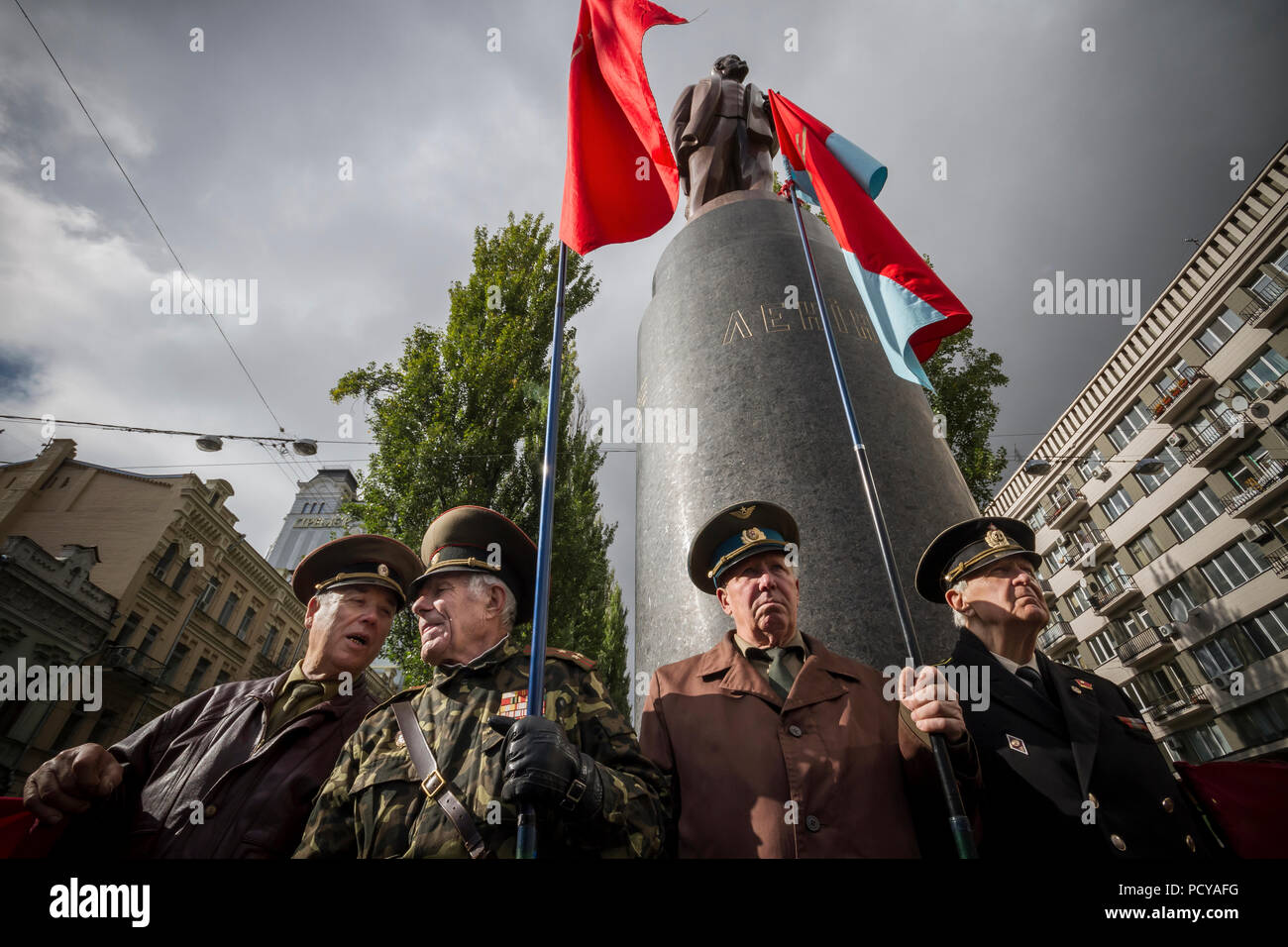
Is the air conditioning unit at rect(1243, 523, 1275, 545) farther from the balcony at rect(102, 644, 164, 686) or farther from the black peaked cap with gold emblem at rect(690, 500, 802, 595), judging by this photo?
the balcony at rect(102, 644, 164, 686)

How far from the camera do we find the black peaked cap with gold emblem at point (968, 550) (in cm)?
257

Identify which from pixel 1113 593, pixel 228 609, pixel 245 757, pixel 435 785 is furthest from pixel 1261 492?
pixel 228 609

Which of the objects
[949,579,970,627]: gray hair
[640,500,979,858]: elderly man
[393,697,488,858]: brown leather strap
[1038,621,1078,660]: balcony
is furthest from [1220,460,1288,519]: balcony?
[393,697,488,858]: brown leather strap

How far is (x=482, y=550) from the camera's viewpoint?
102 inches

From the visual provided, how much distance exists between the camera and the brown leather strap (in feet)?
5.27

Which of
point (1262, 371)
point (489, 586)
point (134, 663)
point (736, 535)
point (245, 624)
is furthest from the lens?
point (245, 624)

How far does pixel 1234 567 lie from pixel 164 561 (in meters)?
37.6

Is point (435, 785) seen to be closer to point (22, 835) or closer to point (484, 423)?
point (22, 835)

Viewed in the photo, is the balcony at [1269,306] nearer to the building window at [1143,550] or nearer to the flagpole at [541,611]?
the building window at [1143,550]

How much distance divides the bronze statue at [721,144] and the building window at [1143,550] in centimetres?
2675

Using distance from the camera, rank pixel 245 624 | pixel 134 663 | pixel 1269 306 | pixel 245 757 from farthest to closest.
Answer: pixel 245 624 < pixel 134 663 < pixel 1269 306 < pixel 245 757

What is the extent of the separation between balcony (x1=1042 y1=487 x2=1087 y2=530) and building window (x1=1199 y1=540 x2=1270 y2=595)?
598 centimetres

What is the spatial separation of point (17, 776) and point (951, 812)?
2407cm
